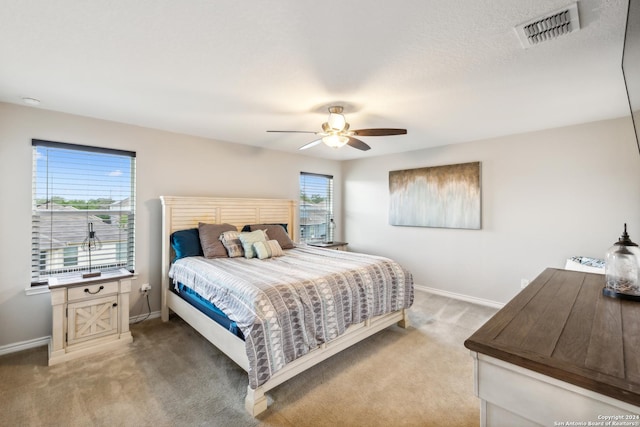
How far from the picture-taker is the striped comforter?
195 cm

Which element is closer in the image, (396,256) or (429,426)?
(429,426)

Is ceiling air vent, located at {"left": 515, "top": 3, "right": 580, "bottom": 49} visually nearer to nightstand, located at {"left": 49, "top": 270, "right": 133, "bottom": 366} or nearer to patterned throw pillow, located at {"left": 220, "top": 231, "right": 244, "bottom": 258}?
patterned throw pillow, located at {"left": 220, "top": 231, "right": 244, "bottom": 258}

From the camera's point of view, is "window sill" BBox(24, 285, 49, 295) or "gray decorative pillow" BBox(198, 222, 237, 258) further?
"gray decorative pillow" BBox(198, 222, 237, 258)

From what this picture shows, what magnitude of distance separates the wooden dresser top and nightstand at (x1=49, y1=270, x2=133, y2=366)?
10.6 feet

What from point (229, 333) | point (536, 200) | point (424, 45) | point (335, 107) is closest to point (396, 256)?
point (536, 200)

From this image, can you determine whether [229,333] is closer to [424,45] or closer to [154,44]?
[154,44]

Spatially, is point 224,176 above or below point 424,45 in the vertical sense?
below

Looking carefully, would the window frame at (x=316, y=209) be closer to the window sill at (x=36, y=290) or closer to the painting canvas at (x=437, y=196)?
the painting canvas at (x=437, y=196)

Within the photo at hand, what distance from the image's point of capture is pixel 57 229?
2945mm

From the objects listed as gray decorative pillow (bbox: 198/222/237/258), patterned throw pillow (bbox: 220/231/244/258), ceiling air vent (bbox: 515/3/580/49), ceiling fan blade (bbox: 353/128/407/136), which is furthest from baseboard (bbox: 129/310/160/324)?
ceiling air vent (bbox: 515/3/580/49)

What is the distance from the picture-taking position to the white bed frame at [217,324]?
2098 millimetres

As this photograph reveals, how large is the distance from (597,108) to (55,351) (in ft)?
18.6

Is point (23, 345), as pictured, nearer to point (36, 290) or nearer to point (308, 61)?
point (36, 290)

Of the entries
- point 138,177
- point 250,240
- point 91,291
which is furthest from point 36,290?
point 250,240
